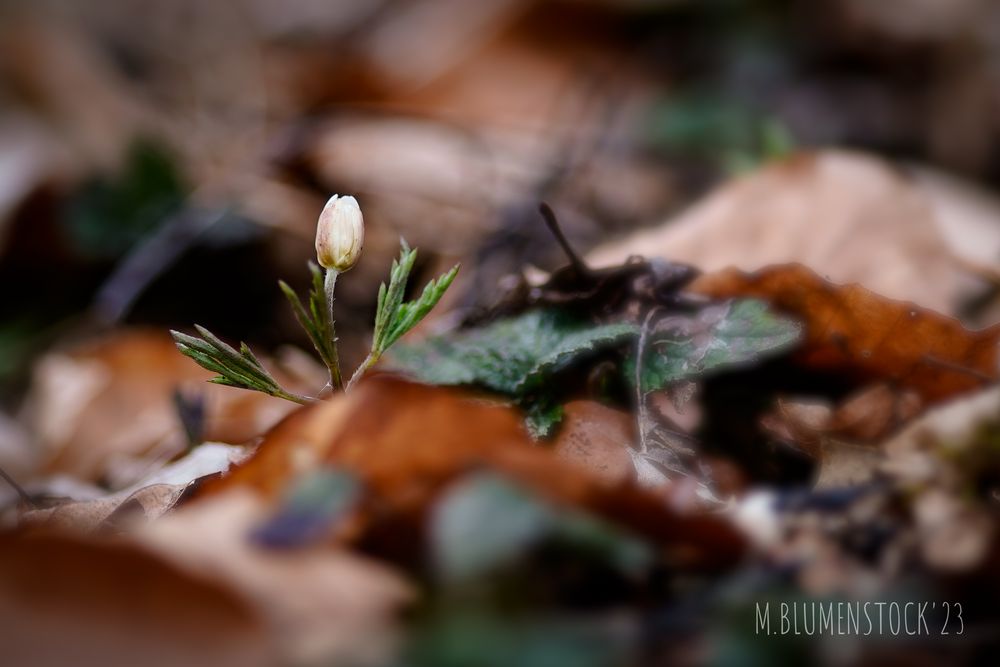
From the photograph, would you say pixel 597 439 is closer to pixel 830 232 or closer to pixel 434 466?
pixel 434 466

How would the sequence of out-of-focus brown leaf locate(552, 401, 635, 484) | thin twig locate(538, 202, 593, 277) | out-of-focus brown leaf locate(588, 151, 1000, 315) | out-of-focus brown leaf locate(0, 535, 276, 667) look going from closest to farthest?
out-of-focus brown leaf locate(0, 535, 276, 667) < out-of-focus brown leaf locate(552, 401, 635, 484) < thin twig locate(538, 202, 593, 277) < out-of-focus brown leaf locate(588, 151, 1000, 315)

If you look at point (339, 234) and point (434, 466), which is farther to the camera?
point (339, 234)

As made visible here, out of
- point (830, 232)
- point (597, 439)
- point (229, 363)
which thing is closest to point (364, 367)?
point (229, 363)

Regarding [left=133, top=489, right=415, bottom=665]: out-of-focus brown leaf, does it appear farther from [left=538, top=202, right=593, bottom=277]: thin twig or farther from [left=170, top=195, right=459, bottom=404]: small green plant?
[left=538, top=202, right=593, bottom=277]: thin twig

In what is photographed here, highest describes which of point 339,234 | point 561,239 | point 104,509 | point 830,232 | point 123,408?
point 339,234

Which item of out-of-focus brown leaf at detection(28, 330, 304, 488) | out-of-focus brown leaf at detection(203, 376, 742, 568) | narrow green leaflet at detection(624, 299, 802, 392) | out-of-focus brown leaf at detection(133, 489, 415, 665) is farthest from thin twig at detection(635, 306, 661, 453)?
out-of-focus brown leaf at detection(28, 330, 304, 488)

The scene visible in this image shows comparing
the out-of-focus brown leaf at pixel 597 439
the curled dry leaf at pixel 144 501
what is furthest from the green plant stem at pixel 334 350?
the out-of-focus brown leaf at pixel 597 439

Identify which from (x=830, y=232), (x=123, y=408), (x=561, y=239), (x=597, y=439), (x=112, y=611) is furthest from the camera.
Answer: (x=123, y=408)

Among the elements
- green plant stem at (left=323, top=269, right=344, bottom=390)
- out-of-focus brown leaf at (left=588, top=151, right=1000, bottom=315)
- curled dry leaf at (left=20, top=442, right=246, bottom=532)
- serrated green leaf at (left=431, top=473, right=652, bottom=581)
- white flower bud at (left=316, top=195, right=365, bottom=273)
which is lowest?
out-of-focus brown leaf at (left=588, top=151, right=1000, bottom=315)

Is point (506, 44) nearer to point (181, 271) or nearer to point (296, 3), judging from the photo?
point (181, 271)
